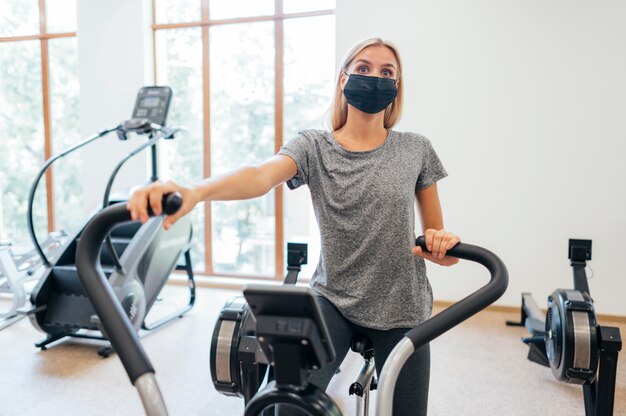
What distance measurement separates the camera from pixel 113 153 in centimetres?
505

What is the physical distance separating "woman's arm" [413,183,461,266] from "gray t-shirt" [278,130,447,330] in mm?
102

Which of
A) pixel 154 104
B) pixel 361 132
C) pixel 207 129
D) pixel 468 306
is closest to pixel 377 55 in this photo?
pixel 361 132

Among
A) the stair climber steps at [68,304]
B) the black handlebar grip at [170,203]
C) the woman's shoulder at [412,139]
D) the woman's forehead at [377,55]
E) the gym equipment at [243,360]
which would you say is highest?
the woman's forehead at [377,55]

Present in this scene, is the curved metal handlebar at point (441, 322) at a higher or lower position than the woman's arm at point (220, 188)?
lower

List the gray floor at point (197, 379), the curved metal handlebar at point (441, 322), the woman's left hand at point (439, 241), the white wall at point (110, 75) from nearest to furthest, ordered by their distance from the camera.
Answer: the curved metal handlebar at point (441, 322)
the woman's left hand at point (439, 241)
the gray floor at point (197, 379)
the white wall at point (110, 75)

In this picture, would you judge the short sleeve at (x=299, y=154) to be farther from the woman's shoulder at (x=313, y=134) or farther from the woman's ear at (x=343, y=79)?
the woman's ear at (x=343, y=79)

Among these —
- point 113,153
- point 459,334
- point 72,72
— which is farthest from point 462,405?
point 72,72

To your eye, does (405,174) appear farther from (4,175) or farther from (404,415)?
(4,175)

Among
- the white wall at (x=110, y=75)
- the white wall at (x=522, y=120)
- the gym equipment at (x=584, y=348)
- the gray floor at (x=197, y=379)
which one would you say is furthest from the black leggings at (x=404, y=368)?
the white wall at (x=110, y=75)

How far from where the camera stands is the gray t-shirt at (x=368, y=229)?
1.38 m

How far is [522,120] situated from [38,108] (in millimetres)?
5304

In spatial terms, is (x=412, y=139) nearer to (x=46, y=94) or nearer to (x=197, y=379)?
(x=197, y=379)

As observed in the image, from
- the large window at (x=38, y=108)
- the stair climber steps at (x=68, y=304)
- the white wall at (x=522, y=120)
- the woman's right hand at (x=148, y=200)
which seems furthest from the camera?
the large window at (x=38, y=108)

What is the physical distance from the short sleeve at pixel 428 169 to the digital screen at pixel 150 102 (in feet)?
9.38
